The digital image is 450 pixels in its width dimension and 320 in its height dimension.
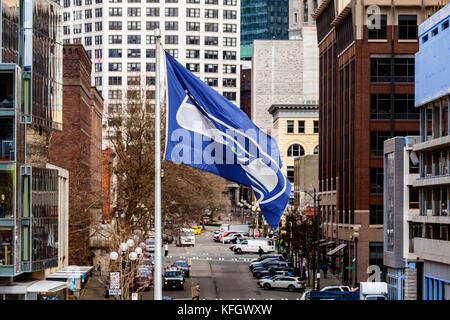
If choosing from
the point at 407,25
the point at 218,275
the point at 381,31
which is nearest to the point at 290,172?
the point at 381,31

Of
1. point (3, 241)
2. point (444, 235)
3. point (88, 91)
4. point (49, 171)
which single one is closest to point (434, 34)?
point (444, 235)

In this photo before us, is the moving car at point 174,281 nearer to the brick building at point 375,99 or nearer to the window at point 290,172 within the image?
the brick building at point 375,99

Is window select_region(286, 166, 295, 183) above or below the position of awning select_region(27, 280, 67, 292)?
above

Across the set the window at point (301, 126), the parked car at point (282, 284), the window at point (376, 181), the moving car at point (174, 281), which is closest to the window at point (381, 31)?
the window at point (376, 181)

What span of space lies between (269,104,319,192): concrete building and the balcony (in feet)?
313

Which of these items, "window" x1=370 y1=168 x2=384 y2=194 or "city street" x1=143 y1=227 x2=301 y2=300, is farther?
"window" x1=370 y1=168 x2=384 y2=194

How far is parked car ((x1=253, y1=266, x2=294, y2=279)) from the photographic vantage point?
8003 centimetres

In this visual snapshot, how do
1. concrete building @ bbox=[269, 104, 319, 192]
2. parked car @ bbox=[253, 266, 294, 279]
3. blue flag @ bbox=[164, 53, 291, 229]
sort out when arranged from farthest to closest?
concrete building @ bbox=[269, 104, 319, 192], parked car @ bbox=[253, 266, 294, 279], blue flag @ bbox=[164, 53, 291, 229]

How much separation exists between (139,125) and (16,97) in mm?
30469

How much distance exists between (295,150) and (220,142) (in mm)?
146061

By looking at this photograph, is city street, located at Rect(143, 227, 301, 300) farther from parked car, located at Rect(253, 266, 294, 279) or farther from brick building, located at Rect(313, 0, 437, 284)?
brick building, located at Rect(313, 0, 437, 284)

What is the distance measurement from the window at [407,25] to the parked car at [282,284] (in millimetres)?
28356

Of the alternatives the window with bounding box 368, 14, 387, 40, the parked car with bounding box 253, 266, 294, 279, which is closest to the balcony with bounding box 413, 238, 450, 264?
the parked car with bounding box 253, 266, 294, 279

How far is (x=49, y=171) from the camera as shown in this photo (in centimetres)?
4788
